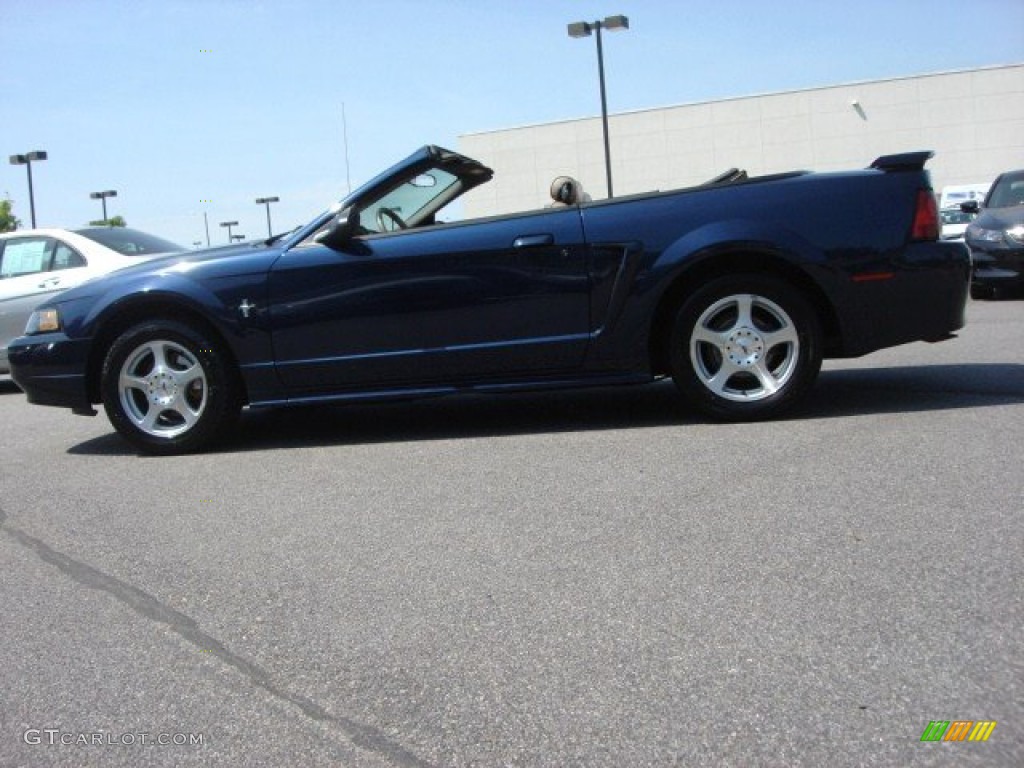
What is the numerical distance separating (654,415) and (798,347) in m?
0.94

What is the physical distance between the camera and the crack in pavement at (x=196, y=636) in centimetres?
242

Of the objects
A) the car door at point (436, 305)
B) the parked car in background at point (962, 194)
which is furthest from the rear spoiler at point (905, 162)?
the parked car in background at point (962, 194)

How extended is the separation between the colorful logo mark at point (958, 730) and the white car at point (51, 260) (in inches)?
343

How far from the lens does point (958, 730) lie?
231cm

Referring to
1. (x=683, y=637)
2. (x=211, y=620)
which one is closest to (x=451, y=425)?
(x=211, y=620)

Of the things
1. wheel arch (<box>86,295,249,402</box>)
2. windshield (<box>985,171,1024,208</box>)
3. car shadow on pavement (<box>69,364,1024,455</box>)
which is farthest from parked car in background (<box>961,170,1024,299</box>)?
wheel arch (<box>86,295,249,402</box>)

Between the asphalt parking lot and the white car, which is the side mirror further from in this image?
the white car

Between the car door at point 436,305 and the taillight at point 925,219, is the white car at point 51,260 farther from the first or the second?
the taillight at point 925,219

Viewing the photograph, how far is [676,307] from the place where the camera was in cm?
562

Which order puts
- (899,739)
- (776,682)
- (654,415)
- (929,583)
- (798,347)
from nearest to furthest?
(899,739) → (776,682) → (929,583) → (798,347) → (654,415)

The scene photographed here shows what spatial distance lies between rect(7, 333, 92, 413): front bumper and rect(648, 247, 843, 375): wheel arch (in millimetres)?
3230

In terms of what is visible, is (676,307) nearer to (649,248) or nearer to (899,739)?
(649,248)

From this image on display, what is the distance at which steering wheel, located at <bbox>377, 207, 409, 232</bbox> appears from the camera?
6105 mm

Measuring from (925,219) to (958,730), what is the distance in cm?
379
